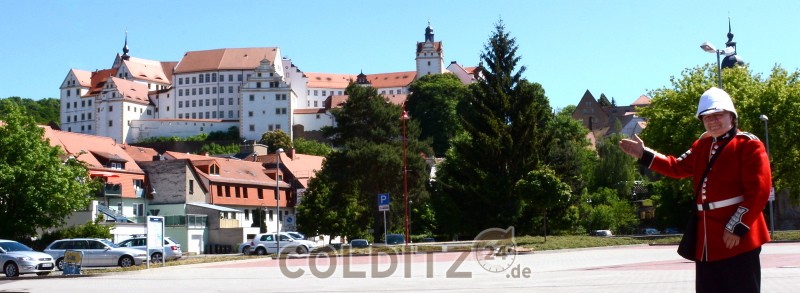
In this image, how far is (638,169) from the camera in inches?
4535

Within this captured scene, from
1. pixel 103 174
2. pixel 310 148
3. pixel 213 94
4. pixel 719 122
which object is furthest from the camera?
pixel 213 94

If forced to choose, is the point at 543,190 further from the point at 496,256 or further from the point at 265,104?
the point at 265,104

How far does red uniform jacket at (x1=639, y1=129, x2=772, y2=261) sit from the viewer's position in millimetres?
6273

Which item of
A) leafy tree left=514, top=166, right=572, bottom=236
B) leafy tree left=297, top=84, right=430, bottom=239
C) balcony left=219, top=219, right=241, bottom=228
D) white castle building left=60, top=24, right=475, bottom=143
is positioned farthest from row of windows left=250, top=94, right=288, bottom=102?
leafy tree left=514, top=166, right=572, bottom=236

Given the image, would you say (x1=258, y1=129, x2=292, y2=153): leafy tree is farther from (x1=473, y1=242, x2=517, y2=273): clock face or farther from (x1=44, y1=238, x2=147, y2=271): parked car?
(x1=473, y1=242, x2=517, y2=273): clock face

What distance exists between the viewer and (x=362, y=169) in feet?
183

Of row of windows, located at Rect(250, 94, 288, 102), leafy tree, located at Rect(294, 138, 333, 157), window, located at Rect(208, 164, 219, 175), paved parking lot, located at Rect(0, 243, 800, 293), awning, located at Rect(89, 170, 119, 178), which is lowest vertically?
paved parking lot, located at Rect(0, 243, 800, 293)

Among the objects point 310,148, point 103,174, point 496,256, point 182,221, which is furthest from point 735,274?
point 310,148

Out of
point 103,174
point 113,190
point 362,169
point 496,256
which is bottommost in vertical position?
point 496,256

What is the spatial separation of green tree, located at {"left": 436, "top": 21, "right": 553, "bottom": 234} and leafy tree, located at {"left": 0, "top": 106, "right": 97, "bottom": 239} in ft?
67.0

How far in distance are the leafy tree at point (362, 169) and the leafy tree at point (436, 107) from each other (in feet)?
201

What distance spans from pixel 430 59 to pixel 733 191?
18596cm

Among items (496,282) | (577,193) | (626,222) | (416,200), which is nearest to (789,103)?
(577,193)

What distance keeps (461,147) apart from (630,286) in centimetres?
3709
